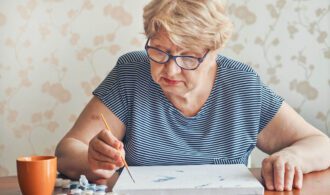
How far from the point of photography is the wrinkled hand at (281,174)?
50.5 inches

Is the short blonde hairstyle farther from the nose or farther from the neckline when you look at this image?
the neckline

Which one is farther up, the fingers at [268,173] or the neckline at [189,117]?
the neckline at [189,117]

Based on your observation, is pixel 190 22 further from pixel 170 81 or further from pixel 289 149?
pixel 289 149

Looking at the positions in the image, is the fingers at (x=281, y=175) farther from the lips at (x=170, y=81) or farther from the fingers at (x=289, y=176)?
the lips at (x=170, y=81)

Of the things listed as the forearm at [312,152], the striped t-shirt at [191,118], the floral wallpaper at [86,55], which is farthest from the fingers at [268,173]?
the floral wallpaper at [86,55]

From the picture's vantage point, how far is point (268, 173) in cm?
133

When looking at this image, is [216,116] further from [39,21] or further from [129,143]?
[39,21]

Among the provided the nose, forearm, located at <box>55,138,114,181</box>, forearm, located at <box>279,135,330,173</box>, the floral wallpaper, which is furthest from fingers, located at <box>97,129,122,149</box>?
the floral wallpaper

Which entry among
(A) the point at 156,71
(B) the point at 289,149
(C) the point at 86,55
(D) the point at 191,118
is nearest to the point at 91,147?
(A) the point at 156,71

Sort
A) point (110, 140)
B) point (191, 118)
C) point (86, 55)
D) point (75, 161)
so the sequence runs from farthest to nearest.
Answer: point (86, 55) < point (191, 118) < point (75, 161) < point (110, 140)

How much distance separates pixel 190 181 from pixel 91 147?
0.27m

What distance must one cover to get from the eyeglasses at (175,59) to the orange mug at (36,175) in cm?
45

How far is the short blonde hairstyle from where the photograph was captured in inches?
57.5

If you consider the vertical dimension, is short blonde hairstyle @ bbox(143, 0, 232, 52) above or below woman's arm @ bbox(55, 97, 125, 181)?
above
